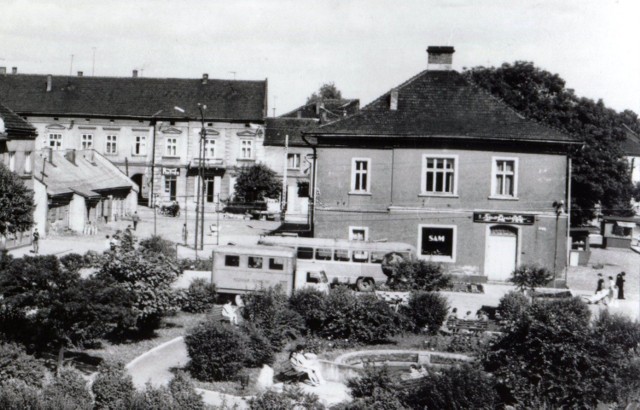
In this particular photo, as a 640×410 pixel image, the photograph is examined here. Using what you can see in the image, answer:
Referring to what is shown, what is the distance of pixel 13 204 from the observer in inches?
834

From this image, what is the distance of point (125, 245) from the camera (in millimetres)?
19422

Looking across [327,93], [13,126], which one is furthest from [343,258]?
[327,93]

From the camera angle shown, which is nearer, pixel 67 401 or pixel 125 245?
pixel 67 401

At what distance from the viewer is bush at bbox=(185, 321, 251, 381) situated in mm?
16953

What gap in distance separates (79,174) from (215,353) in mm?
34202

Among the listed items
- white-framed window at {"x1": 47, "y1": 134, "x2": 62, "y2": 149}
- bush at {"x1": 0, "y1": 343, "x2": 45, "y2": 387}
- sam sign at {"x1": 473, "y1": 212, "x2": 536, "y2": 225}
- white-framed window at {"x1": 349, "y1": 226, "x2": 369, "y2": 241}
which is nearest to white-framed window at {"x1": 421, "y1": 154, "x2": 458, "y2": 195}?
sam sign at {"x1": 473, "y1": 212, "x2": 536, "y2": 225}

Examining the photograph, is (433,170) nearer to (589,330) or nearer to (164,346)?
(164,346)

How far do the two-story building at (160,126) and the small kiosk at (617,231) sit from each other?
92.9 ft

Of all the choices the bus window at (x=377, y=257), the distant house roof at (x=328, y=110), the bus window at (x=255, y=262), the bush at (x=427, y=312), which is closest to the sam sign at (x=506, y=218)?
the bus window at (x=377, y=257)

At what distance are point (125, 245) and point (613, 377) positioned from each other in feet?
40.6

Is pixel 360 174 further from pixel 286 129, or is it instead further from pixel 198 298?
pixel 286 129

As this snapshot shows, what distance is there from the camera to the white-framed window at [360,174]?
1310 inches

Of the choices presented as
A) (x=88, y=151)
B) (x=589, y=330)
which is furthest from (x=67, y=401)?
(x=88, y=151)

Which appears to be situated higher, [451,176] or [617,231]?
[451,176]
